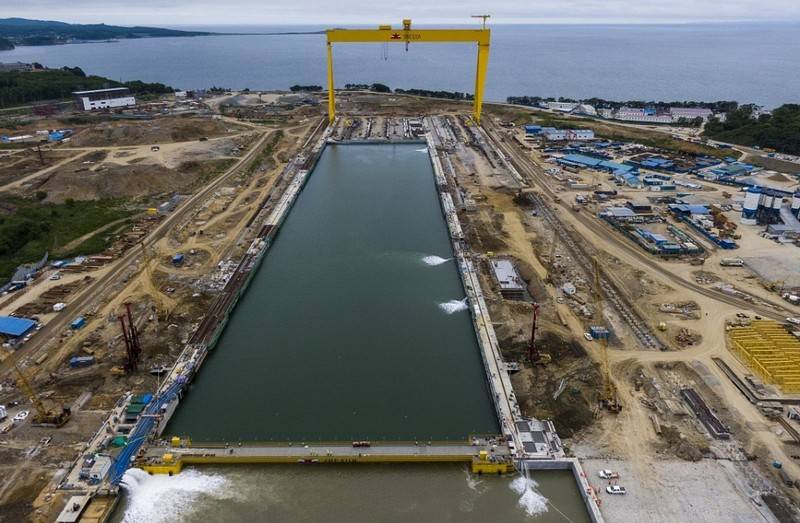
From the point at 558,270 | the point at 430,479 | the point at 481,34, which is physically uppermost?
the point at 481,34

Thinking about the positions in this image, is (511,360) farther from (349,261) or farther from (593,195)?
(593,195)

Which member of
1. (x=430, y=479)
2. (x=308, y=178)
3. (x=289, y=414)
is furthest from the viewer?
(x=308, y=178)

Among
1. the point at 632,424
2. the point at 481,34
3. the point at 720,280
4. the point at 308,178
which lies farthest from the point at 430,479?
the point at 481,34

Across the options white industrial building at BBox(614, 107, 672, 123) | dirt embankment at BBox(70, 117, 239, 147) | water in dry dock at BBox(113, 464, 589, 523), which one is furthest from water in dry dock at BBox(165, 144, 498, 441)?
white industrial building at BBox(614, 107, 672, 123)

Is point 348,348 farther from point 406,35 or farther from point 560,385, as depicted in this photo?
point 406,35

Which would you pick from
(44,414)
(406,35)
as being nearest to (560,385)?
(44,414)

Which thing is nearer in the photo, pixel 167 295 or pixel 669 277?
pixel 167 295

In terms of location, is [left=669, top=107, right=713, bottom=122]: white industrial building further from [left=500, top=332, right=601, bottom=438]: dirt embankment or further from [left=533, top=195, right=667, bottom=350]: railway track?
[left=500, top=332, right=601, bottom=438]: dirt embankment
